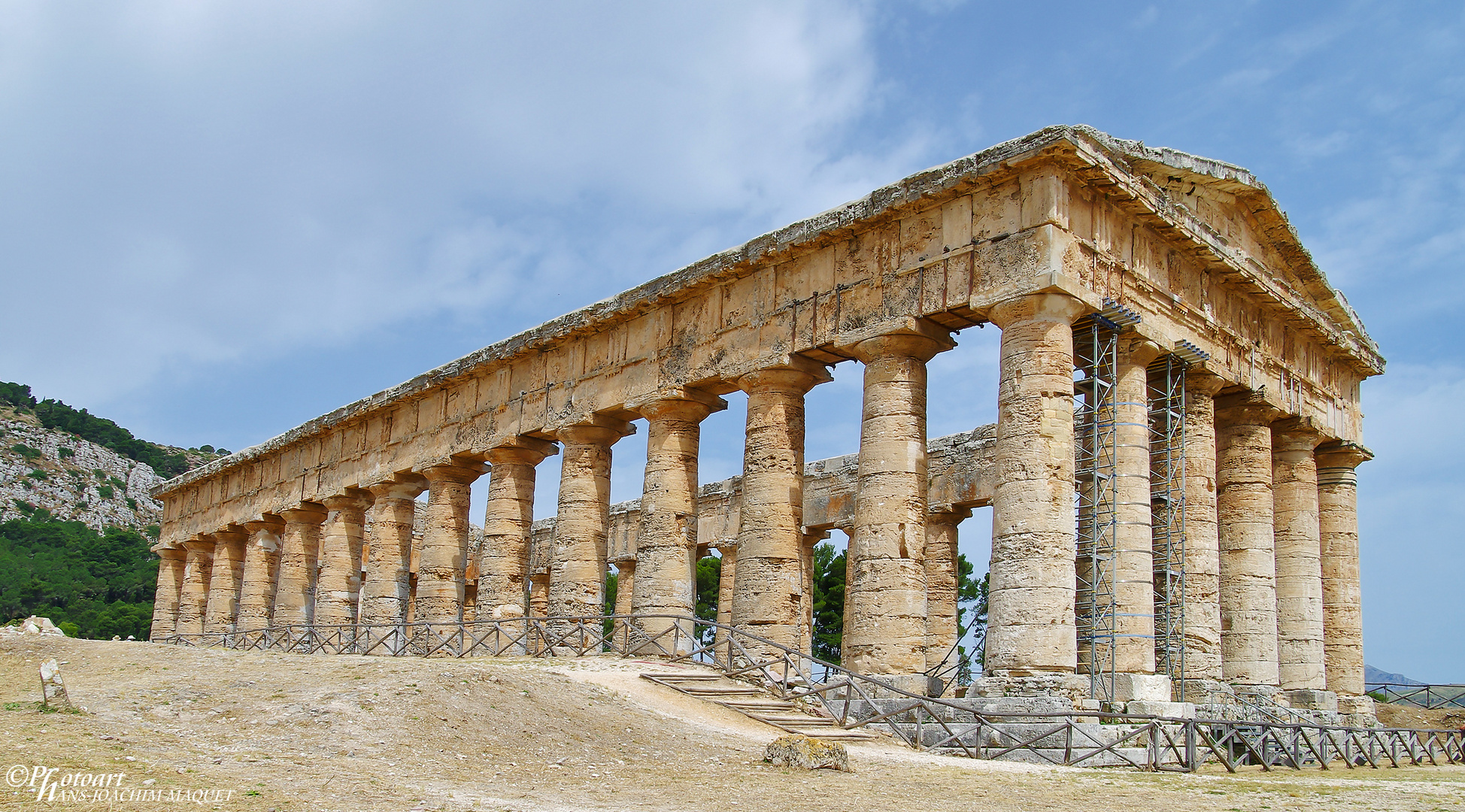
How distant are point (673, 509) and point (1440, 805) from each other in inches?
547

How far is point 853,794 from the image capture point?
1128 cm

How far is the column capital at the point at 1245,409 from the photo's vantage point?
73.7ft

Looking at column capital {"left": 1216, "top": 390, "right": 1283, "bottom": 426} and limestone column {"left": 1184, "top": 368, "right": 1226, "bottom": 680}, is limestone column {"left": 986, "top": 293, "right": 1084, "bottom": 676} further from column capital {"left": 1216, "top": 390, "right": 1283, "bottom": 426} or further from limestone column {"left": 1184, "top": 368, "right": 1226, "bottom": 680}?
column capital {"left": 1216, "top": 390, "right": 1283, "bottom": 426}

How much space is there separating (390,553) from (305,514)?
5.64 m

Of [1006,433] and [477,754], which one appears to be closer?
[477,754]

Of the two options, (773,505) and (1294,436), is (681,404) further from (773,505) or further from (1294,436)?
(1294,436)

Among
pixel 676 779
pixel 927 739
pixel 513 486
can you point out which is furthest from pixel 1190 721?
pixel 513 486

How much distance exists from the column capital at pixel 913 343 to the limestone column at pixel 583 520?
7.56m

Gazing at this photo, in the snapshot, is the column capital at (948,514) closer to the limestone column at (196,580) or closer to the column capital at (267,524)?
the column capital at (267,524)

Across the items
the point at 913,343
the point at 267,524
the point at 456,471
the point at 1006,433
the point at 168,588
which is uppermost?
the point at 913,343

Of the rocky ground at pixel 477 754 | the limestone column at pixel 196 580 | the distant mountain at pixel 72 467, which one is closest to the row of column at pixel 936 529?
the rocky ground at pixel 477 754

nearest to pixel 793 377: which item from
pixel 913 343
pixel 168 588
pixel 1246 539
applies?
pixel 913 343

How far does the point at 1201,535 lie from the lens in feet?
67.1

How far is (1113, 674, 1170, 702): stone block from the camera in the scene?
17422 mm
